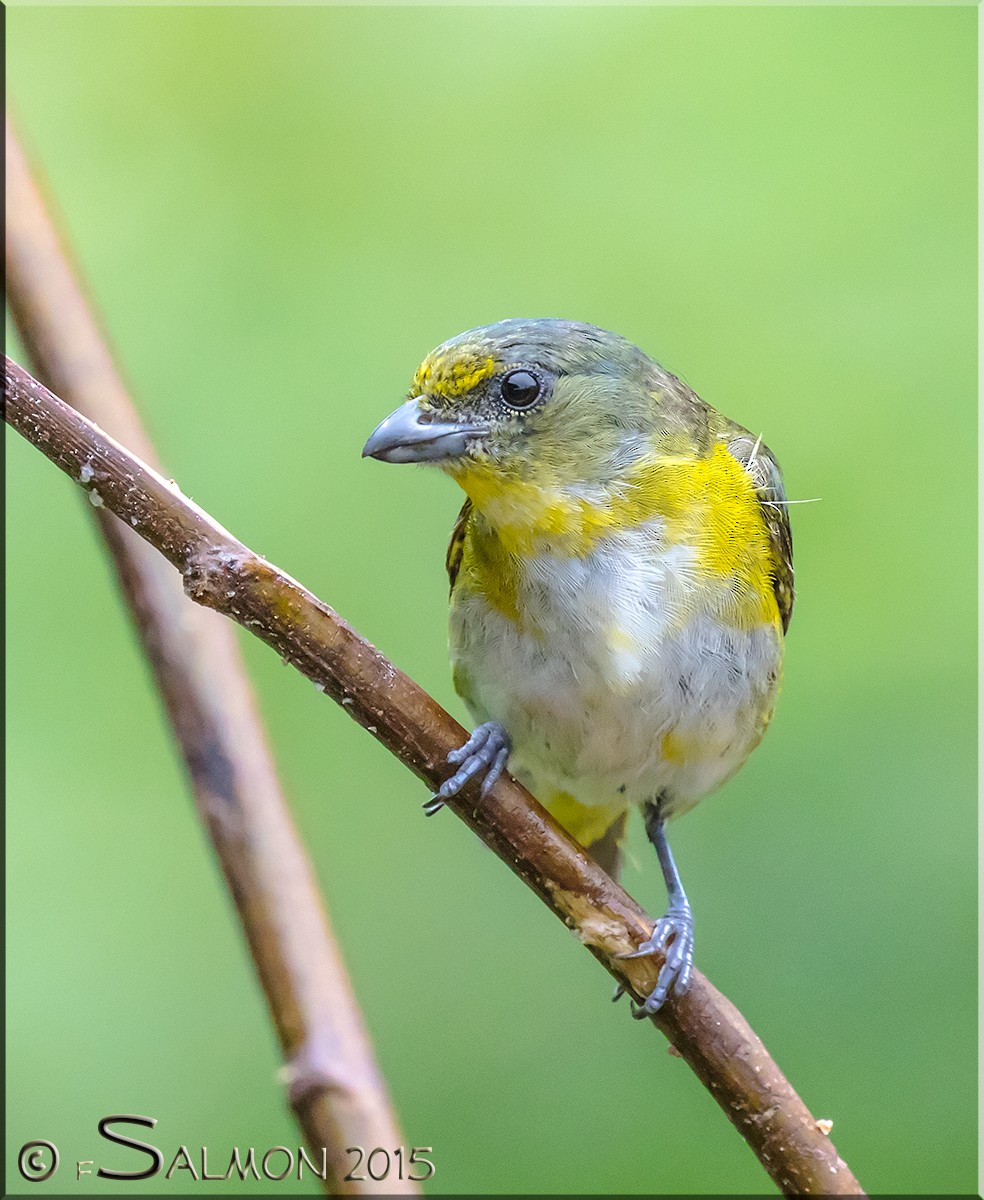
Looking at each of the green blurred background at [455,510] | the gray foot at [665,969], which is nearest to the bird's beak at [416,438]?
the gray foot at [665,969]

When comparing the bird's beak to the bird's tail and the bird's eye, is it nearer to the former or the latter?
the bird's eye

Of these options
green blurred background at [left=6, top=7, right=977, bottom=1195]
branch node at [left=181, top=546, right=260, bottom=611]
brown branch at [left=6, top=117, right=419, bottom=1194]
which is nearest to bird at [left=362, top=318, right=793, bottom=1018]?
brown branch at [left=6, top=117, right=419, bottom=1194]

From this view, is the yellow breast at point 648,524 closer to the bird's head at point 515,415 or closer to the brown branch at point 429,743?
the bird's head at point 515,415

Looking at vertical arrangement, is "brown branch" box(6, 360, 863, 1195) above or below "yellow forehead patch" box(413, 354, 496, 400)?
below

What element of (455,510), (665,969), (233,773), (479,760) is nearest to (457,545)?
(479,760)

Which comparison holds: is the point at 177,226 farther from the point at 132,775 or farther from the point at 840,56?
the point at 840,56

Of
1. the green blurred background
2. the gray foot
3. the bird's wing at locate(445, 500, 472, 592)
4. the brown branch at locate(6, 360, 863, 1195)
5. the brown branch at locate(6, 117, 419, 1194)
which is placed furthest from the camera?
the green blurred background
